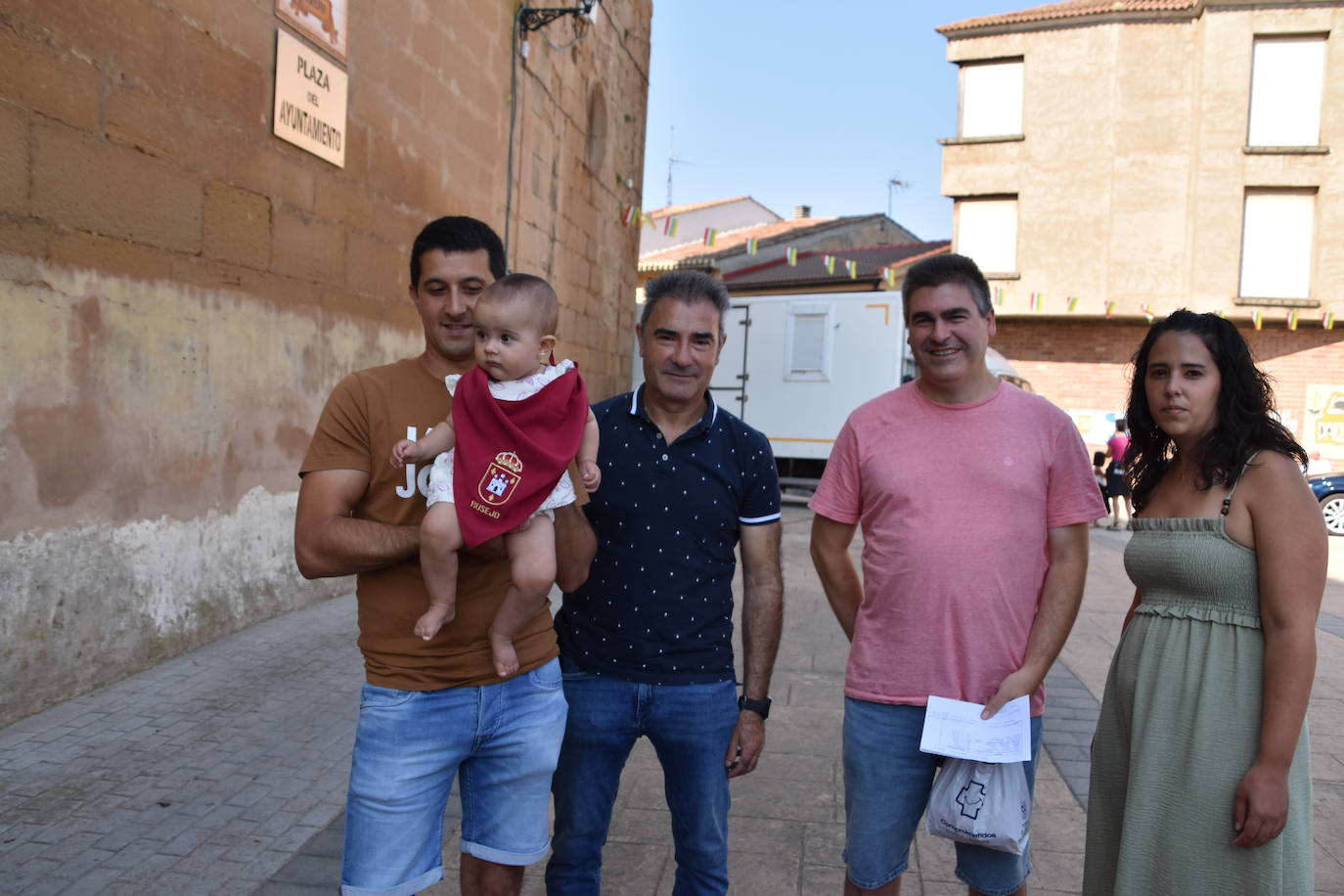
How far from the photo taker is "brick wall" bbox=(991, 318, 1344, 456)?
23047 millimetres

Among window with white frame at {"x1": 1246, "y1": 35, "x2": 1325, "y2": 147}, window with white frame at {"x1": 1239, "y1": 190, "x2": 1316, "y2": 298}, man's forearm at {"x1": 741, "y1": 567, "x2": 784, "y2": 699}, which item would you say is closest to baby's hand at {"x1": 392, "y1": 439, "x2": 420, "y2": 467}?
man's forearm at {"x1": 741, "y1": 567, "x2": 784, "y2": 699}

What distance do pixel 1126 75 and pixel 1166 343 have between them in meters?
24.8

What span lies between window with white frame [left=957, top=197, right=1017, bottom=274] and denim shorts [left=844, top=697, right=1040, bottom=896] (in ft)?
77.7

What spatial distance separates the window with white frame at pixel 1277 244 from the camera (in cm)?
2303

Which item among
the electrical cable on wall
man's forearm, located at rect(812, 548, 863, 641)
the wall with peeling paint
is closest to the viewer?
man's forearm, located at rect(812, 548, 863, 641)

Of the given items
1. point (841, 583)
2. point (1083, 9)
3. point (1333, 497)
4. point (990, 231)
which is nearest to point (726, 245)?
point (990, 231)

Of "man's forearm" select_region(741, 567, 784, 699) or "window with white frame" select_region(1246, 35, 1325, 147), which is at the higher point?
"window with white frame" select_region(1246, 35, 1325, 147)

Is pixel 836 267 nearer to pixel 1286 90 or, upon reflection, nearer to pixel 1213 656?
pixel 1286 90

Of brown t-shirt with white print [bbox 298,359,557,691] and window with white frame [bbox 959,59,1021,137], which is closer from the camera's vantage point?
brown t-shirt with white print [bbox 298,359,557,691]

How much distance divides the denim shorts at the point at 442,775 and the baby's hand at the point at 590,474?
1.36ft

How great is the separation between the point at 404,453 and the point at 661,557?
687 millimetres

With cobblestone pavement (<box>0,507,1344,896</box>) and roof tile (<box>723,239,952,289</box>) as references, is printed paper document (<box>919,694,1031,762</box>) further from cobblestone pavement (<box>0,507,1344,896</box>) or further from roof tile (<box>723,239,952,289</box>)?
roof tile (<box>723,239,952,289</box>)

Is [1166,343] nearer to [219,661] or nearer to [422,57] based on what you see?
[219,661]

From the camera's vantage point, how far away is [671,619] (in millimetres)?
2473
